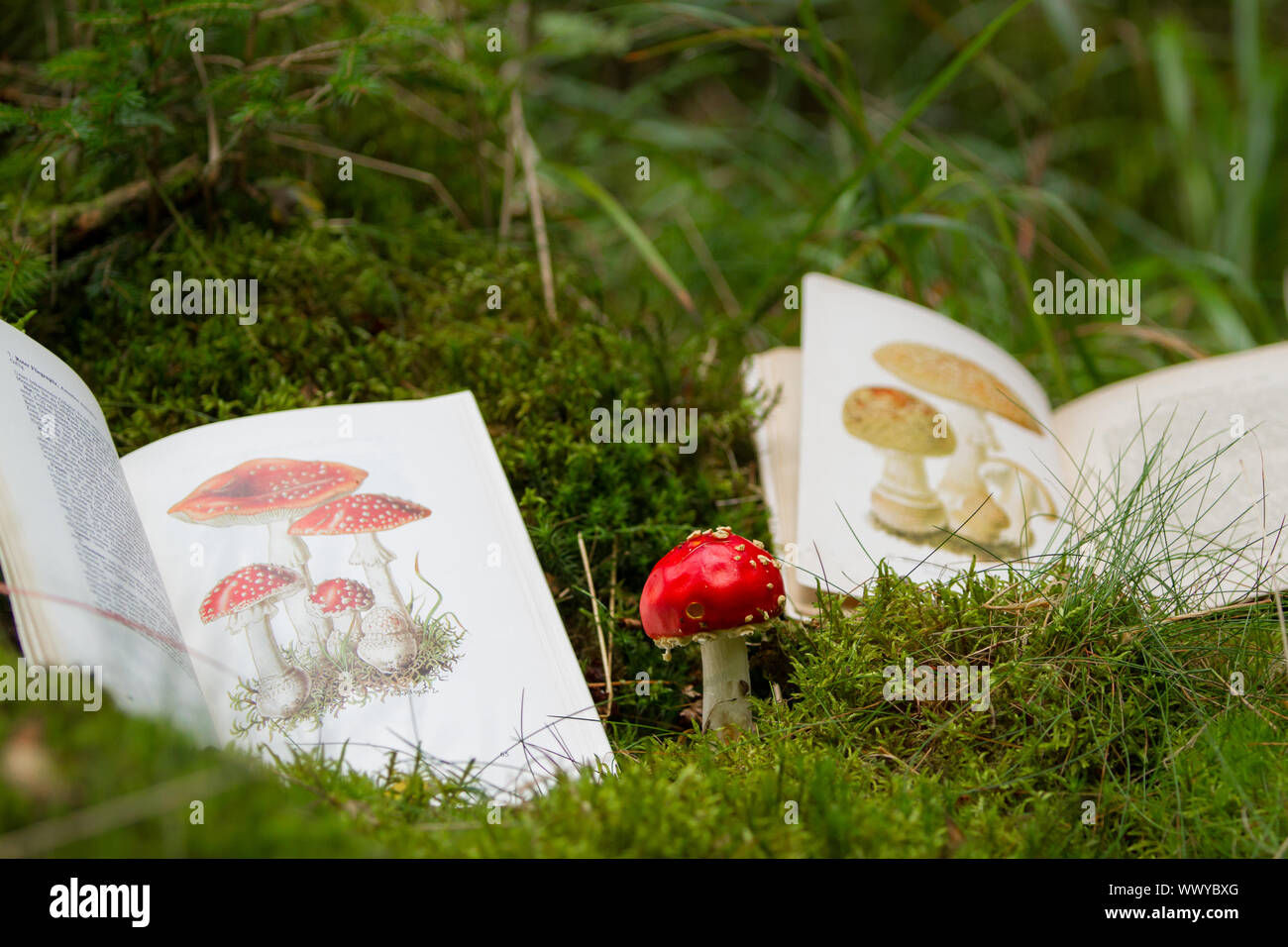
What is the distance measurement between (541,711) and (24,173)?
5.78 ft

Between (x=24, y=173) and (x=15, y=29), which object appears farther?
(x=15, y=29)

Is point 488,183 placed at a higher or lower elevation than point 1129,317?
higher

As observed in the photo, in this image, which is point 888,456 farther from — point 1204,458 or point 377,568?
point 377,568

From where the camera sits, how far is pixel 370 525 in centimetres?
154

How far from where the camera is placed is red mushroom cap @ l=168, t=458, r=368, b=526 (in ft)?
4.95

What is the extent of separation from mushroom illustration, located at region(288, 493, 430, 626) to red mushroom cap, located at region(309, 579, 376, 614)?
17 millimetres

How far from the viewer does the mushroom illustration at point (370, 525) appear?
1476 mm

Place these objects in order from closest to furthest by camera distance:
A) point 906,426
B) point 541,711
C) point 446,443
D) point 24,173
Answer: point 541,711
point 446,443
point 906,426
point 24,173

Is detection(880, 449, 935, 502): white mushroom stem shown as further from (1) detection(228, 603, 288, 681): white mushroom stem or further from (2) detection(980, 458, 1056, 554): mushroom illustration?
(1) detection(228, 603, 288, 681): white mushroom stem

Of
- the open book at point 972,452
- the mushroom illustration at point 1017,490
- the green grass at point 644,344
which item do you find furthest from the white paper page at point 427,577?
the mushroom illustration at point 1017,490

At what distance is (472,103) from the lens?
251 centimetres

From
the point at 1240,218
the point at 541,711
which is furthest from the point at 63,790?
the point at 1240,218

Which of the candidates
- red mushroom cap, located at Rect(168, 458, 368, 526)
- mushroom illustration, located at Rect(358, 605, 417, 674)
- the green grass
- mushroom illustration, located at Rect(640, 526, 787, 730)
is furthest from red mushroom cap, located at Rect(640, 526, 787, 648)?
red mushroom cap, located at Rect(168, 458, 368, 526)
